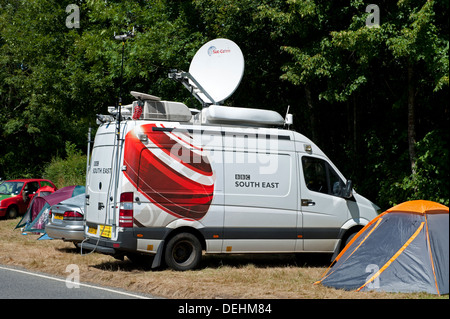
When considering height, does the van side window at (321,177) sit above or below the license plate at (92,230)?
above

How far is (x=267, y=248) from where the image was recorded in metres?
11.2

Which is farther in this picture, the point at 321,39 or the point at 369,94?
A: the point at 369,94

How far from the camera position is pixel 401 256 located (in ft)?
29.5

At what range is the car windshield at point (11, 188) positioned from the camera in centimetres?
2256

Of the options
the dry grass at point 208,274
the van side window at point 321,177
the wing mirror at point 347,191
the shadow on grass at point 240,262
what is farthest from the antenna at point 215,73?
the dry grass at point 208,274

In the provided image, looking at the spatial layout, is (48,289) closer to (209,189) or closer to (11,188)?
(209,189)

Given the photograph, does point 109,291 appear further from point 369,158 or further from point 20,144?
point 20,144

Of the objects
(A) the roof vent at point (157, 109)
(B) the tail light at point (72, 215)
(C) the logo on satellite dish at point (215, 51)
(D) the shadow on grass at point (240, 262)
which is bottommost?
(D) the shadow on grass at point (240, 262)

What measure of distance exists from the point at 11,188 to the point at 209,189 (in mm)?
14420

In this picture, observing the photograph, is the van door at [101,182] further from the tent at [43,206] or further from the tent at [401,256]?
the tent at [43,206]

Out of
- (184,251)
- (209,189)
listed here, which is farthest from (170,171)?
(184,251)

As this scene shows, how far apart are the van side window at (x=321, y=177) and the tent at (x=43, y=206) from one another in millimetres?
7015
